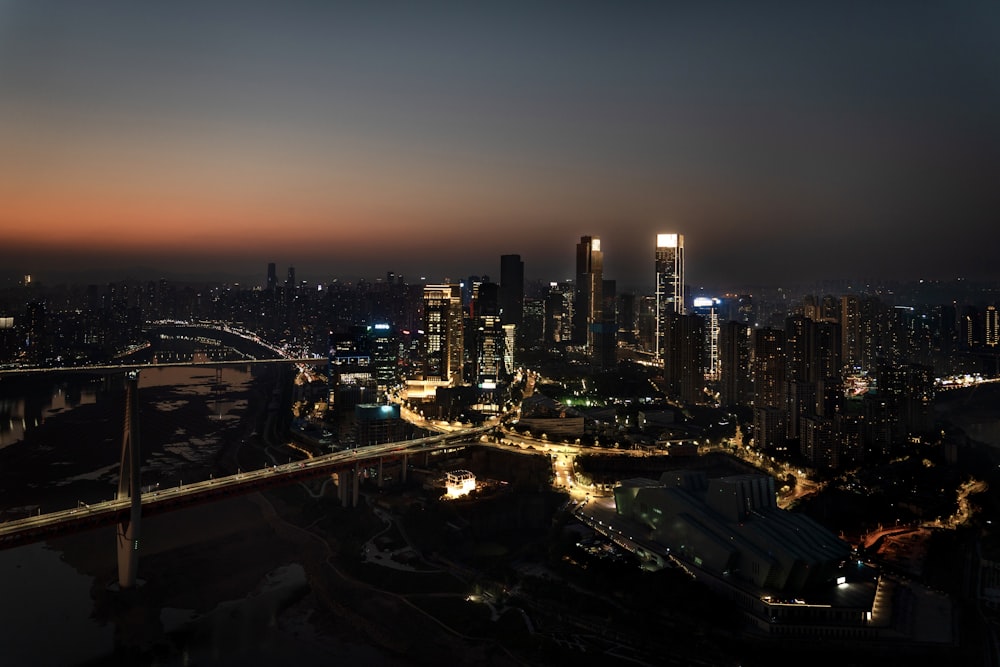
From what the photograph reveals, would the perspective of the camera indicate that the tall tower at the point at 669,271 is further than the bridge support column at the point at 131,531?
Yes

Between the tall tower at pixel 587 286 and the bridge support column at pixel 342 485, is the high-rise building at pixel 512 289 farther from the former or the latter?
the bridge support column at pixel 342 485

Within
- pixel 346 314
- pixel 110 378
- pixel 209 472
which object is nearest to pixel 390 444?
pixel 209 472

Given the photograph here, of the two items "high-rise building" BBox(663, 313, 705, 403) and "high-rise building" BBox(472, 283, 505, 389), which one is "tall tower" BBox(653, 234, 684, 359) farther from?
"high-rise building" BBox(472, 283, 505, 389)

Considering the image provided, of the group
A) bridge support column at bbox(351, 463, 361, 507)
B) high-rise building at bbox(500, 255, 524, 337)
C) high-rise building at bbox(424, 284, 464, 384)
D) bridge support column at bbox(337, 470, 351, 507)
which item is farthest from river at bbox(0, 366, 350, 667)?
high-rise building at bbox(500, 255, 524, 337)

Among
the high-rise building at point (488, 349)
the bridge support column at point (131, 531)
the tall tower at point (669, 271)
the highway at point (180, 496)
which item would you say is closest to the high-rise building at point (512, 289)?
the tall tower at point (669, 271)

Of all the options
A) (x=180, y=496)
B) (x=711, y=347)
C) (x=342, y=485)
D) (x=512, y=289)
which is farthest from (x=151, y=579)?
(x=512, y=289)

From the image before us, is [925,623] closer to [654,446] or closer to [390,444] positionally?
[654,446]

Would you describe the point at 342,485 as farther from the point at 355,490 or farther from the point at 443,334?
the point at 443,334
